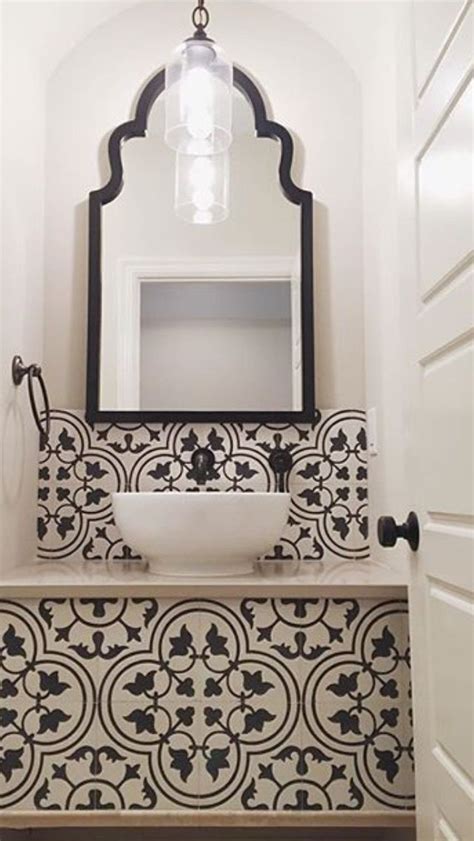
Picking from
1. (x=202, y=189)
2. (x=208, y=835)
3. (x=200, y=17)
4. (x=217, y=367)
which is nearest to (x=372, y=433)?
(x=217, y=367)

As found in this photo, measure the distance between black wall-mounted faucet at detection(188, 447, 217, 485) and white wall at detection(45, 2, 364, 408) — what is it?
37 cm

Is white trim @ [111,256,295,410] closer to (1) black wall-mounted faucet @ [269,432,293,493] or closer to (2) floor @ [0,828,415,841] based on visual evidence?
(1) black wall-mounted faucet @ [269,432,293,493]

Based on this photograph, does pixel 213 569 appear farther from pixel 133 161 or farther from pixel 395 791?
pixel 133 161

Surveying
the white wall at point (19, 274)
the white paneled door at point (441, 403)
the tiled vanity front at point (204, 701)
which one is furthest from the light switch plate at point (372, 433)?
the white wall at point (19, 274)

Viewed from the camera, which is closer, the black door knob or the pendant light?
the black door knob

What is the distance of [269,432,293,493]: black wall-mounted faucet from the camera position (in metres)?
2.23

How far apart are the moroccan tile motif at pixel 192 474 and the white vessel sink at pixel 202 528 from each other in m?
0.40

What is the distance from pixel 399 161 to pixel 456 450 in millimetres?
690

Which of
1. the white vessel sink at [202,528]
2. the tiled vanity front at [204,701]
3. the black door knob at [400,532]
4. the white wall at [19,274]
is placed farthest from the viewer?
the white wall at [19,274]

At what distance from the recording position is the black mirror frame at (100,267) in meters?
2.25

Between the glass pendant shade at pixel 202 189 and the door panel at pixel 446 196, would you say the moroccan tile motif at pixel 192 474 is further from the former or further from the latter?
the door panel at pixel 446 196

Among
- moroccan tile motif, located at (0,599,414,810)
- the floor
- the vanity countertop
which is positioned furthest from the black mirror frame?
the floor

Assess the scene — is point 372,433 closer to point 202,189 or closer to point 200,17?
point 202,189

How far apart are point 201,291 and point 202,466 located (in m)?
0.51
